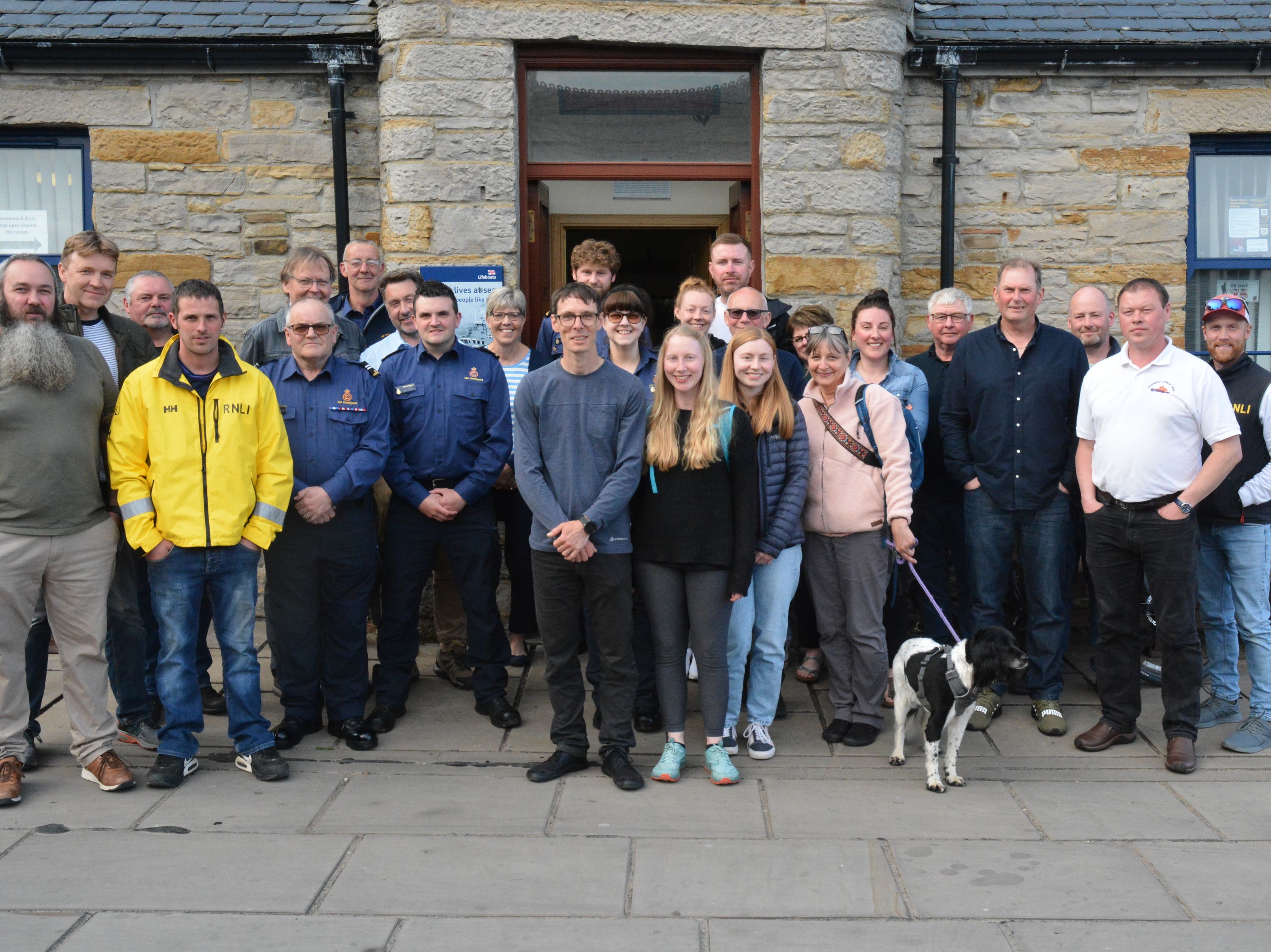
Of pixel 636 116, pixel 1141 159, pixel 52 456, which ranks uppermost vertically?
pixel 636 116

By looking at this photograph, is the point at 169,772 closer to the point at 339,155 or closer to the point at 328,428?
the point at 328,428

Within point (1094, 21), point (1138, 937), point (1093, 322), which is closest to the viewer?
point (1138, 937)

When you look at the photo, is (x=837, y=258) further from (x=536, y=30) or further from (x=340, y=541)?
(x=340, y=541)

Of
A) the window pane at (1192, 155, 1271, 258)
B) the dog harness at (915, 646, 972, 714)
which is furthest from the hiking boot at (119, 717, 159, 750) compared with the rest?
the window pane at (1192, 155, 1271, 258)

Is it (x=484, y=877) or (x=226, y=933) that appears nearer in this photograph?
(x=226, y=933)

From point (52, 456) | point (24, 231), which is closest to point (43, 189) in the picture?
point (24, 231)

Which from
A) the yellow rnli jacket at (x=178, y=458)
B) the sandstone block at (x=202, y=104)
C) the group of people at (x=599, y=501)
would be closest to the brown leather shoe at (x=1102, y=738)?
the group of people at (x=599, y=501)

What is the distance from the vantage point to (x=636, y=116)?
718cm

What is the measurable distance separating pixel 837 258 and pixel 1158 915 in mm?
4394

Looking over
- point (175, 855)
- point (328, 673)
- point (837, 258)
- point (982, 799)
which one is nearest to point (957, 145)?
point (837, 258)

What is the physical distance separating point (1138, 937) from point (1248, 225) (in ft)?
19.2

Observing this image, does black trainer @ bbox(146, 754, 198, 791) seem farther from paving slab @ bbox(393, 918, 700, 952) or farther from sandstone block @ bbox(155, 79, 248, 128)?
sandstone block @ bbox(155, 79, 248, 128)

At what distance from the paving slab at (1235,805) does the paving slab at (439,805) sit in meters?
2.33

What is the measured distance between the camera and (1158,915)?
3.60 metres
